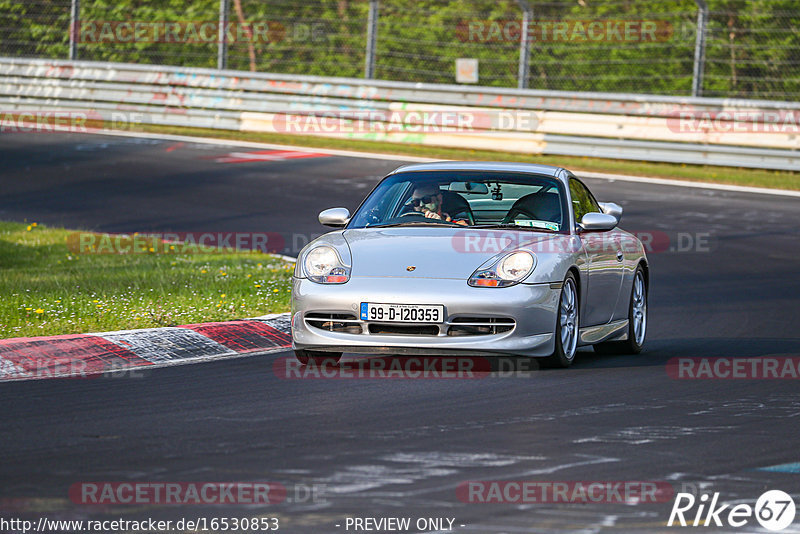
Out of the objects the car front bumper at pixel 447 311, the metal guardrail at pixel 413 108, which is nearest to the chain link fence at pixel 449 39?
the metal guardrail at pixel 413 108

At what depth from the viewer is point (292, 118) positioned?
25719 millimetres

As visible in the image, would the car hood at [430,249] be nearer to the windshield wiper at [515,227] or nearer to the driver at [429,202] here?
the windshield wiper at [515,227]

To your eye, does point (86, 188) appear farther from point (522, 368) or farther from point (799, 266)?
point (522, 368)

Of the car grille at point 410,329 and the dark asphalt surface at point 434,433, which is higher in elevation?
the car grille at point 410,329

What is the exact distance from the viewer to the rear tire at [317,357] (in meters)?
8.83

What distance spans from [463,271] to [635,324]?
2.32m

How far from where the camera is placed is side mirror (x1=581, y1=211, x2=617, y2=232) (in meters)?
9.29

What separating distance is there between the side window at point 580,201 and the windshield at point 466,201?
0.21 meters

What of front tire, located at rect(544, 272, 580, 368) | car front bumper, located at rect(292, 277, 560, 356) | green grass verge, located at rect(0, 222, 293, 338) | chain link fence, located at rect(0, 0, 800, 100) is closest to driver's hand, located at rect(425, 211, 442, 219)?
front tire, located at rect(544, 272, 580, 368)

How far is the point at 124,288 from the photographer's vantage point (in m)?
11.6

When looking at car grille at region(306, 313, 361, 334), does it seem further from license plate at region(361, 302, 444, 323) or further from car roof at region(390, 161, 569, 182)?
car roof at region(390, 161, 569, 182)

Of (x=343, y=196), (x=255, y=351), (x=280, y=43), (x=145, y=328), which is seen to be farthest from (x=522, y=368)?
(x=280, y=43)

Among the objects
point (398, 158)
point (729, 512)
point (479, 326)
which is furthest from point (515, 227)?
point (398, 158)

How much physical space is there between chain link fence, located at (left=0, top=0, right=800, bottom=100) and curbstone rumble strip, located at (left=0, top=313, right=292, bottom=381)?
12.7 meters
